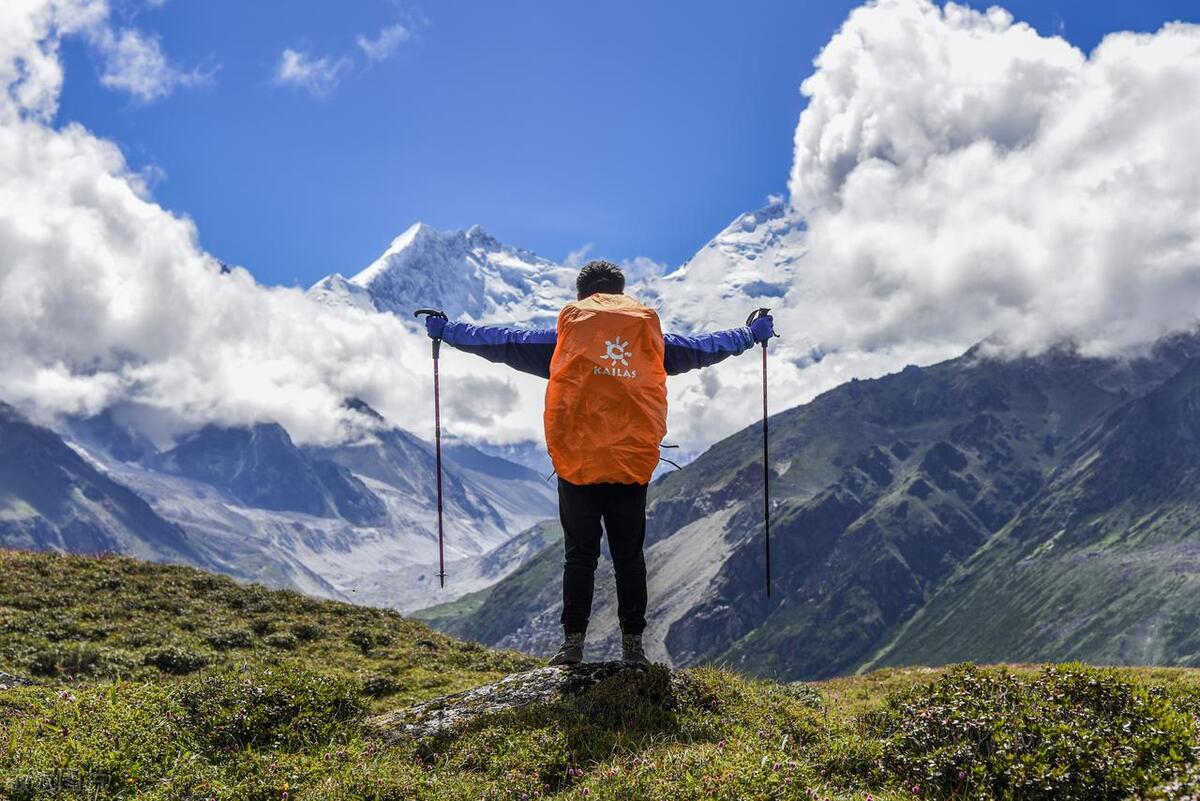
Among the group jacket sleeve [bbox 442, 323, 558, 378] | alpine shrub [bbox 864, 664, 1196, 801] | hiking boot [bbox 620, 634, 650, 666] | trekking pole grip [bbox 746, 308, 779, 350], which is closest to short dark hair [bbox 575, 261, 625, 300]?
jacket sleeve [bbox 442, 323, 558, 378]

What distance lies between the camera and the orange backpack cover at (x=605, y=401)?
1130 cm

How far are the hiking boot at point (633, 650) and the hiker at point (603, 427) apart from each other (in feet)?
0.04

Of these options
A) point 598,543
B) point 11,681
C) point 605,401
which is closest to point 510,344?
point 605,401

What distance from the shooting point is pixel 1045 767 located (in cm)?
662

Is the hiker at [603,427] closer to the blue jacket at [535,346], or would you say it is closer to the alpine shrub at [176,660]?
the blue jacket at [535,346]

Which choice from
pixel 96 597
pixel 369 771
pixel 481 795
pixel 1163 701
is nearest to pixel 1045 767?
pixel 1163 701

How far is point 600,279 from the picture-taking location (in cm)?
1259

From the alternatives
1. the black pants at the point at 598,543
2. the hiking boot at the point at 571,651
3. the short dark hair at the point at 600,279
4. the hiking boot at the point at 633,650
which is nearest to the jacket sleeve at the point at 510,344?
the short dark hair at the point at 600,279

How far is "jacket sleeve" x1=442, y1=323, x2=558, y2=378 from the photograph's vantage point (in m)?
12.8

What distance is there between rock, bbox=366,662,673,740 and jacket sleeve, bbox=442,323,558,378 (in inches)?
160

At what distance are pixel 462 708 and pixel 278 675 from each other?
217 centimetres

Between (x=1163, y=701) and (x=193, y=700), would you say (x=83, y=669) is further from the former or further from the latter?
(x=1163, y=701)

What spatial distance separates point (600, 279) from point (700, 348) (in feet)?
6.17

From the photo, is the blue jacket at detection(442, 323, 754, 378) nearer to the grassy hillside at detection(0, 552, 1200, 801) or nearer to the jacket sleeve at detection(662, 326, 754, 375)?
the jacket sleeve at detection(662, 326, 754, 375)
